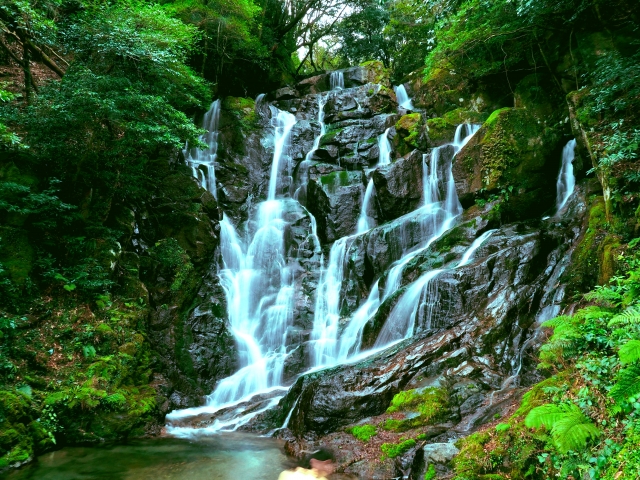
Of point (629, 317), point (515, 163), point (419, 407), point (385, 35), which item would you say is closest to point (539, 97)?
point (515, 163)

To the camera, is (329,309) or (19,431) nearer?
(19,431)

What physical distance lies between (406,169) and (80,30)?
406 inches

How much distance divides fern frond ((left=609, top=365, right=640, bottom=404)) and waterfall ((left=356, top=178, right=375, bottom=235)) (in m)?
10.6

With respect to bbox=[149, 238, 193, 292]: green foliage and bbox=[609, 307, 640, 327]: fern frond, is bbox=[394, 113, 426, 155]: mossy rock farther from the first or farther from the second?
bbox=[609, 307, 640, 327]: fern frond

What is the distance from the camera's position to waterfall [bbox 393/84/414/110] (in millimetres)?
19623

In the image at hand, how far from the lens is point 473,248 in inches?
411

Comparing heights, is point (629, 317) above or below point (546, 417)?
above

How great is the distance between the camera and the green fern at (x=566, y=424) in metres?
3.47

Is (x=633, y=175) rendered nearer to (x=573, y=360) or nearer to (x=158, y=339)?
(x=573, y=360)

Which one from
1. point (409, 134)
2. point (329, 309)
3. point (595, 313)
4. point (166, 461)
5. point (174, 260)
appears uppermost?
point (409, 134)

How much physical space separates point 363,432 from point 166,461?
3275 mm

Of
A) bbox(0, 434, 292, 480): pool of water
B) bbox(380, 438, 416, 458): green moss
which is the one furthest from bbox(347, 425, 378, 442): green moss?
bbox(0, 434, 292, 480): pool of water

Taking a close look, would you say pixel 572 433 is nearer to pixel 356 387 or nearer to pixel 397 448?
pixel 397 448

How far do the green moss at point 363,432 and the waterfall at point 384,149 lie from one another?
36.0 ft
